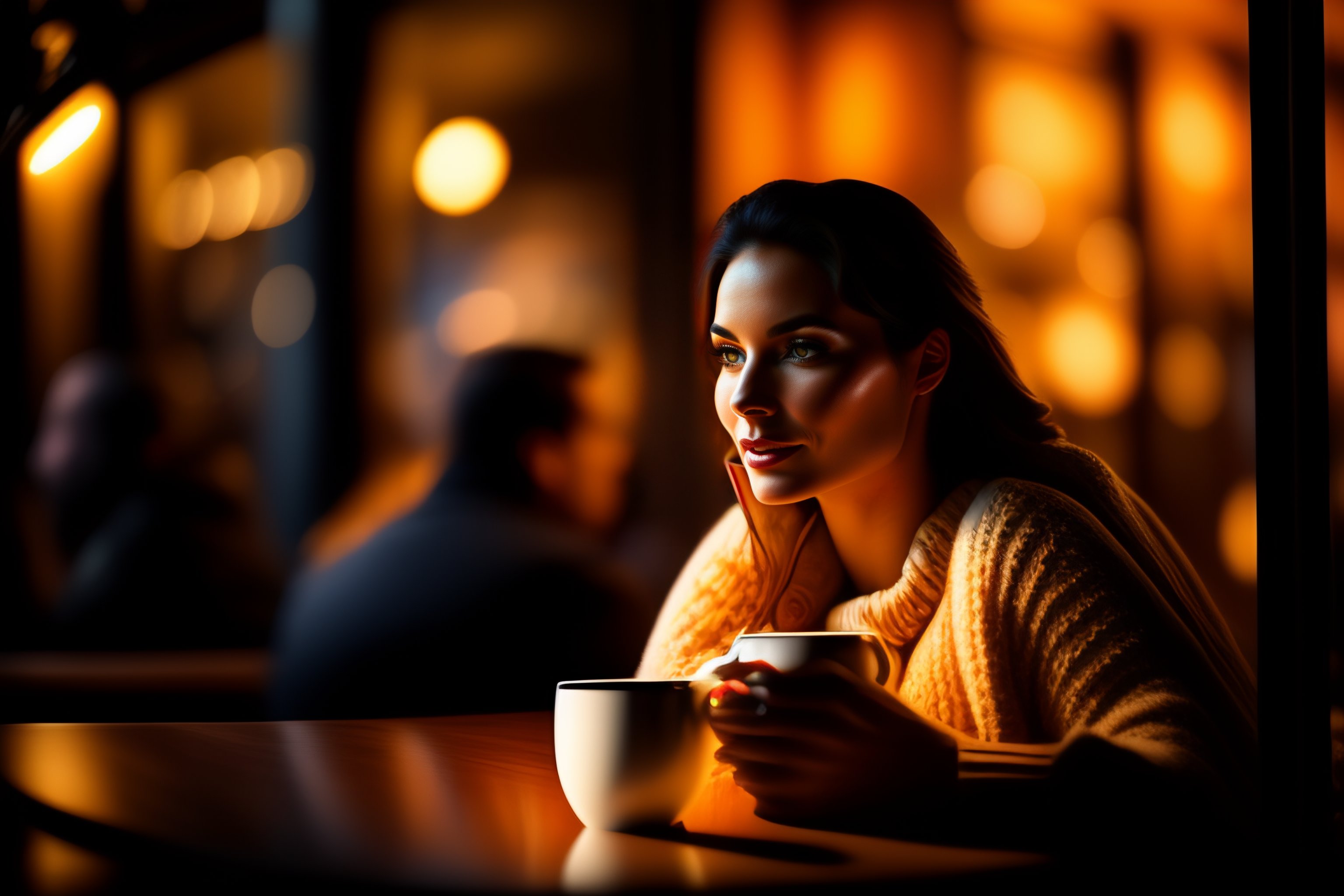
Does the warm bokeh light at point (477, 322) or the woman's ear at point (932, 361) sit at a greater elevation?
the warm bokeh light at point (477, 322)

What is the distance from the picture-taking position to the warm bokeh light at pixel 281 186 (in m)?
2.35

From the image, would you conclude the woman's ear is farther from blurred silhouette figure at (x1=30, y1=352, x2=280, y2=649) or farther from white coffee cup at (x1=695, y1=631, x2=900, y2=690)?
blurred silhouette figure at (x1=30, y1=352, x2=280, y2=649)

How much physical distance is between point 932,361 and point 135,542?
208 centimetres

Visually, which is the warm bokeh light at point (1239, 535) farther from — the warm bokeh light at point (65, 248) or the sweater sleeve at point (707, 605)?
the warm bokeh light at point (65, 248)

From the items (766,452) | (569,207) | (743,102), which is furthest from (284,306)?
(766,452)

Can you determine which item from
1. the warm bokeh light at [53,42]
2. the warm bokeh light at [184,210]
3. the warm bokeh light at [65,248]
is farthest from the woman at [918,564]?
the warm bokeh light at [184,210]

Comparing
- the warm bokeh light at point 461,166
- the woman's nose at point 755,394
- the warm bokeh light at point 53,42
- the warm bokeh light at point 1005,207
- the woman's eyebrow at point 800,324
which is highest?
the warm bokeh light at point 461,166

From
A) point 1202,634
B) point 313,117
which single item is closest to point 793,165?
point 1202,634

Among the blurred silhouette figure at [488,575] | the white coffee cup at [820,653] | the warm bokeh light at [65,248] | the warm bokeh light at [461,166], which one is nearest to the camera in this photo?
the white coffee cup at [820,653]

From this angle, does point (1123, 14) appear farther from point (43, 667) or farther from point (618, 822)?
point (43, 667)

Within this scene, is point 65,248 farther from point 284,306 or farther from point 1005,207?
point 1005,207

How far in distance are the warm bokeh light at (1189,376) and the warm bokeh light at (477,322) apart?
1040 millimetres

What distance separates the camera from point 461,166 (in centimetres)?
178

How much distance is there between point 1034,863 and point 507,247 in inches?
54.3
